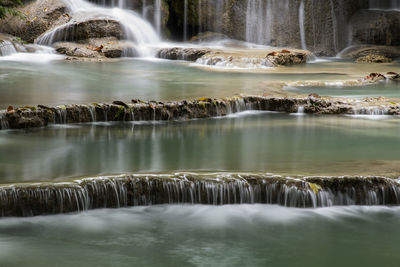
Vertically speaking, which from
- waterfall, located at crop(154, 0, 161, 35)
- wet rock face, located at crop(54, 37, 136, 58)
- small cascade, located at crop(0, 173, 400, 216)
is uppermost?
waterfall, located at crop(154, 0, 161, 35)

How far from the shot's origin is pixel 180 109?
9.53m

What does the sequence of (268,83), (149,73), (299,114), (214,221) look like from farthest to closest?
(149,73)
(268,83)
(299,114)
(214,221)

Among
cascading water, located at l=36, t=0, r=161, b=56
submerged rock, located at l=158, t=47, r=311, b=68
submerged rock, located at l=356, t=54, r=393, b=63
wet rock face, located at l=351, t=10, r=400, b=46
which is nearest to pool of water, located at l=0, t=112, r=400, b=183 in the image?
submerged rock, located at l=158, t=47, r=311, b=68

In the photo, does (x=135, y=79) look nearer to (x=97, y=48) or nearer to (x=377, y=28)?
(x=97, y=48)

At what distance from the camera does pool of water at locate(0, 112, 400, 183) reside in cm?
649

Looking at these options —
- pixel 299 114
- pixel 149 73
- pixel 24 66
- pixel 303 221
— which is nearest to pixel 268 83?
pixel 299 114

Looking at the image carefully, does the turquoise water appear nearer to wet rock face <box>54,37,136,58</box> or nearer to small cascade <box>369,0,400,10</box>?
wet rock face <box>54,37,136,58</box>

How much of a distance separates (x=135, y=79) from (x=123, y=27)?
8077 millimetres

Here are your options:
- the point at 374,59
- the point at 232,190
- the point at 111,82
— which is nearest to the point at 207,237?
the point at 232,190

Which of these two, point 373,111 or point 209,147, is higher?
point 373,111

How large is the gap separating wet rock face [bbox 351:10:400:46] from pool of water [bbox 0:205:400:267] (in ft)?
58.2

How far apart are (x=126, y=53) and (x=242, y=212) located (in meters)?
14.3

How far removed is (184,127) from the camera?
9.03m

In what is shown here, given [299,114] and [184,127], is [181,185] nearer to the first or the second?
[184,127]
